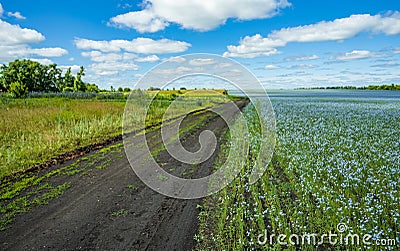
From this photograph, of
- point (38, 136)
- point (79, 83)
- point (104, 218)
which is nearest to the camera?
point (104, 218)

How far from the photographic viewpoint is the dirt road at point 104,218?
15.3 ft

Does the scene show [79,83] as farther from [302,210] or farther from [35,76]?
[302,210]

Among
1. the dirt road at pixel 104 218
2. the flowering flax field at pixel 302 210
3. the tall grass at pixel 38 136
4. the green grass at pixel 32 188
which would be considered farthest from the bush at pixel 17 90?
the flowering flax field at pixel 302 210

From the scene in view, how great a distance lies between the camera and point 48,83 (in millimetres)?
75812

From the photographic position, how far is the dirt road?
4656 mm

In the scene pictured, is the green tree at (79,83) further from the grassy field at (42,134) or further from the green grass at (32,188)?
the green grass at (32,188)

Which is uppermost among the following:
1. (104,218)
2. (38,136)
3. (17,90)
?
(17,90)

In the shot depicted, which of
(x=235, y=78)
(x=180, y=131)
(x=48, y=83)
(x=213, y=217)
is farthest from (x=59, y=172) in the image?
(x=48, y=83)

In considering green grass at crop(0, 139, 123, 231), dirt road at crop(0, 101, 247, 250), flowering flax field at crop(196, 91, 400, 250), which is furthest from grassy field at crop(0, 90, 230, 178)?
flowering flax field at crop(196, 91, 400, 250)

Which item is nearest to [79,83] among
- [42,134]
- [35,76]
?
[35,76]

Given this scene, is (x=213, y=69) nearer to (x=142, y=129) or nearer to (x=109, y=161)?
(x=109, y=161)

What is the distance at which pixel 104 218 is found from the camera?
5473 millimetres

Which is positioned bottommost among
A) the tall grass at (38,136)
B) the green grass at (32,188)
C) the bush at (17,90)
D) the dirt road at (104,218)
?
the dirt road at (104,218)

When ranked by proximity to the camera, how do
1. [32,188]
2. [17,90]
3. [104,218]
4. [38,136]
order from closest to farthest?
[104,218] → [32,188] → [38,136] → [17,90]
